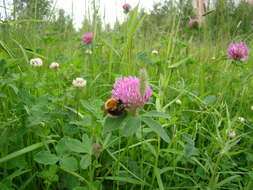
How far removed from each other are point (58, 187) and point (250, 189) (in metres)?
0.74

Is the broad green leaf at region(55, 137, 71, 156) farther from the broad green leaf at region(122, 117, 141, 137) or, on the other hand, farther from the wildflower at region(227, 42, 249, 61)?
the wildflower at region(227, 42, 249, 61)

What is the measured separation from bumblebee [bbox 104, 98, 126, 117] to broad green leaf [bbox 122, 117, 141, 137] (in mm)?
42

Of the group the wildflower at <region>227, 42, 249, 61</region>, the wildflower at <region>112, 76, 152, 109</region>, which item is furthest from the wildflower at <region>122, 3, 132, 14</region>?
the wildflower at <region>112, 76, 152, 109</region>

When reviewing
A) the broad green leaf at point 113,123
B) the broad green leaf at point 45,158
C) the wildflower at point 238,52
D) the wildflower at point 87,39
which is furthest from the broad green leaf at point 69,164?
the wildflower at point 87,39

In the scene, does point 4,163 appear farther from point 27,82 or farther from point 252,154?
point 252,154

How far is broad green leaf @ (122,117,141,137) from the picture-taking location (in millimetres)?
729

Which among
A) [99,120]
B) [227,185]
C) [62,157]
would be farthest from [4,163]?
[227,185]

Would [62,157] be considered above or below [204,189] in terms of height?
above

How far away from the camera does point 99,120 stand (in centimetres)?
93

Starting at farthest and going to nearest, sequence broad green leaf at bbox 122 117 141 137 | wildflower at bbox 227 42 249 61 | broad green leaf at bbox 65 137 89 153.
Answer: wildflower at bbox 227 42 249 61, broad green leaf at bbox 65 137 89 153, broad green leaf at bbox 122 117 141 137

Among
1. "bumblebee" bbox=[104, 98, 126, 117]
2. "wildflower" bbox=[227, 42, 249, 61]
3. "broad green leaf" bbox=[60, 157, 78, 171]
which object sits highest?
"wildflower" bbox=[227, 42, 249, 61]

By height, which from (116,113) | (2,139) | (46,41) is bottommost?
(2,139)

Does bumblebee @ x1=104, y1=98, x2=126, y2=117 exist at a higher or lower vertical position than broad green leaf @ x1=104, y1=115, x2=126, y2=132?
higher

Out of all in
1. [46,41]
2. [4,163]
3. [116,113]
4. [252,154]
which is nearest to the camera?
[116,113]
